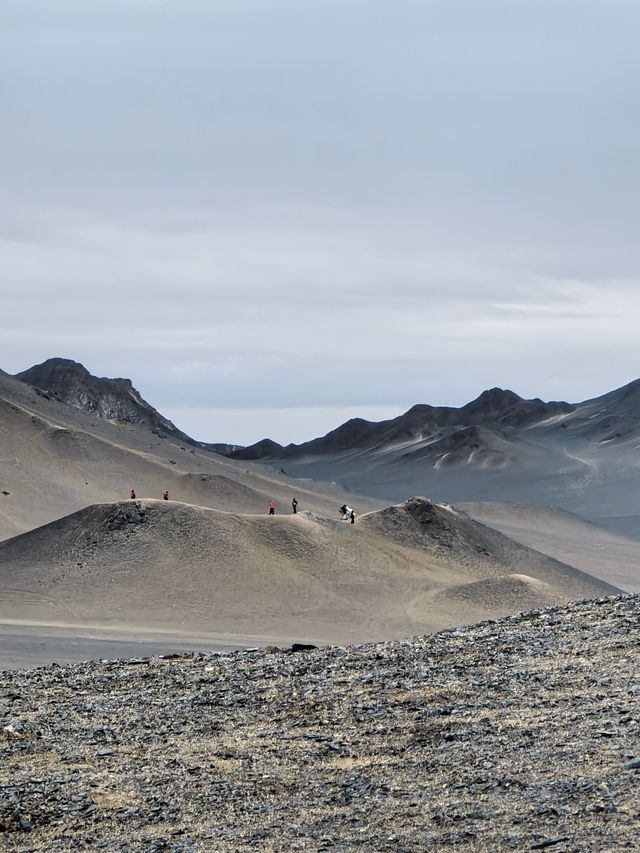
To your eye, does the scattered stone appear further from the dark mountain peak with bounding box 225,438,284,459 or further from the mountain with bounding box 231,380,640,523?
the dark mountain peak with bounding box 225,438,284,459

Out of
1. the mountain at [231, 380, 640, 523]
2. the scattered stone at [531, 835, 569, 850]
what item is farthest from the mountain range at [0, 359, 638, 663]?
the mountain at [231, 380, 640, 523]

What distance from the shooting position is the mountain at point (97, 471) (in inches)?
A: 2746

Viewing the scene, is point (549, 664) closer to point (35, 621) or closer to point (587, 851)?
point (587, 851)

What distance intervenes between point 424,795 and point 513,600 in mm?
34984

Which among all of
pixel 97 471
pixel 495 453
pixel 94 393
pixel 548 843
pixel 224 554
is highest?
pixel 94 393

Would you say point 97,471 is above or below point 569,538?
above

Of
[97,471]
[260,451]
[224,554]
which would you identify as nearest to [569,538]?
[97,471]

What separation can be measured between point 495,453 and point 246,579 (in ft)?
343

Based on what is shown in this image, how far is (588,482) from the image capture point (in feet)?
433

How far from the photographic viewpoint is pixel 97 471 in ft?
258

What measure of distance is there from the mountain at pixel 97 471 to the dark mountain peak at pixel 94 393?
32.0 meters

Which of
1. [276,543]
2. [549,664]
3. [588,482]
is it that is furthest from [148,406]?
[549,664]

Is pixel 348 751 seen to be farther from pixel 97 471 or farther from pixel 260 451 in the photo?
pixel 260 451

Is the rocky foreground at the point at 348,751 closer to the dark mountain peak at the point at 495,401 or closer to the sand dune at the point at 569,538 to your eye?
the sand dune at the point at 569,538
